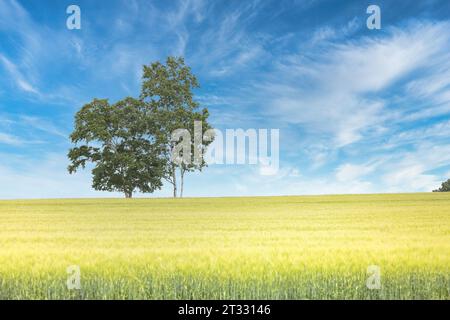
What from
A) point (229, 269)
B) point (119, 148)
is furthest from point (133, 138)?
point (229, 269)

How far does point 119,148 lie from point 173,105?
8.74 meters

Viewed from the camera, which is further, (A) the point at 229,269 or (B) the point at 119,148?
(B) the point at 119,148

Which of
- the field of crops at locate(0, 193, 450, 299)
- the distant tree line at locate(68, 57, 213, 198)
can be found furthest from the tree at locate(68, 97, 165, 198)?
the field of crops at locate(0, 193, 450, 299)

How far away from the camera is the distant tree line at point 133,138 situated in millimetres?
51875

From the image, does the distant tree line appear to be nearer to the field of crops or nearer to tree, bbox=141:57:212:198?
tree, bbox=141:57:212:198

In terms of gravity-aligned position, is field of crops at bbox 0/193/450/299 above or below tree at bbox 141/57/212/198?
below

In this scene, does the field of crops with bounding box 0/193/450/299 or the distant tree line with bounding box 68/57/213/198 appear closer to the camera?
the field of crops with bounding box 0/193/450/299

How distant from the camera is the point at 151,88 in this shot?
5578 cm

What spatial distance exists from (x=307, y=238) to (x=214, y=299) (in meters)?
6.36

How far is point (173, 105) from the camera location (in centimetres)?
5553

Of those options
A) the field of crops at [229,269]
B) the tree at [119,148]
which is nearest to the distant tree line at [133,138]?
the tree at [119,148]

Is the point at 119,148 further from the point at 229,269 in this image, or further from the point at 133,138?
the point at 229,269

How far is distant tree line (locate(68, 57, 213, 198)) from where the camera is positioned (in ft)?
170
